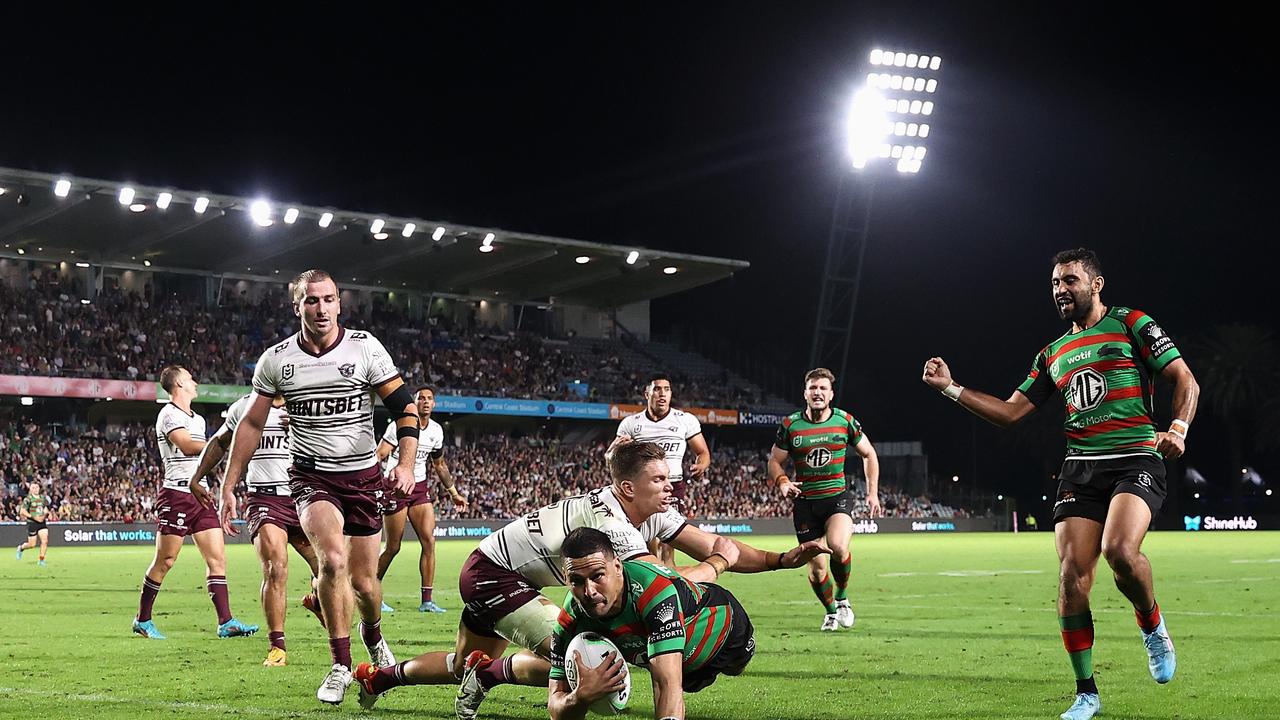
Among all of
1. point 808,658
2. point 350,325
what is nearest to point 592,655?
point 808,658

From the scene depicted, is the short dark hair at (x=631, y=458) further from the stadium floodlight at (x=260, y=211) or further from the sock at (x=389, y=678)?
the stadium floodlight at (x=260, y=211)

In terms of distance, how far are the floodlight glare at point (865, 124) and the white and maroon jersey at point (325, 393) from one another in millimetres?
46288

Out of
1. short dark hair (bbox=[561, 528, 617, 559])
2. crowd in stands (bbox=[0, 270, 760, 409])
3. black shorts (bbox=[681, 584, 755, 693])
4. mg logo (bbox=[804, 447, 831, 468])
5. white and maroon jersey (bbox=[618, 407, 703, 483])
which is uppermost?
crowd in stands (bbox=[0, 270, 760, 409])

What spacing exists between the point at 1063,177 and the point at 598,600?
58.7m

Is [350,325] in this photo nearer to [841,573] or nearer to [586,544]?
[841,573]

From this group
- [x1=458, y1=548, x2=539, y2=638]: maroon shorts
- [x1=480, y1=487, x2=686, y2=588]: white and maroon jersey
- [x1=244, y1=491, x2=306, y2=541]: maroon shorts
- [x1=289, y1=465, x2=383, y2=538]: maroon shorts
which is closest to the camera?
[x1=480, y1=487, x2=686, y2=588]: white and maroon jersey

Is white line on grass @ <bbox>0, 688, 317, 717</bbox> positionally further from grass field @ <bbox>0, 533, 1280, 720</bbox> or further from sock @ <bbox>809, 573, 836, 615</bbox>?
sock @ <bbox>809, 573, 836, 615</bbox>

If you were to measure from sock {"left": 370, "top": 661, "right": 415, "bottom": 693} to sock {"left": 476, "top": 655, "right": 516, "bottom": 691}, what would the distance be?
568 millimetres

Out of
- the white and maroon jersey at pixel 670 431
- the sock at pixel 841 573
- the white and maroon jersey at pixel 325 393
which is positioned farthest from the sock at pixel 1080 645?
the white and maroon jersey at pixel 670 431

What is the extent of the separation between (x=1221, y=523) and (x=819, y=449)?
2158 inches

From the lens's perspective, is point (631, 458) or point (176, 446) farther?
point (176, 446)

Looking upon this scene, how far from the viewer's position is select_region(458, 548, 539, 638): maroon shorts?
6543mm

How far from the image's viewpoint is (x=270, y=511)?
10328 millimetres

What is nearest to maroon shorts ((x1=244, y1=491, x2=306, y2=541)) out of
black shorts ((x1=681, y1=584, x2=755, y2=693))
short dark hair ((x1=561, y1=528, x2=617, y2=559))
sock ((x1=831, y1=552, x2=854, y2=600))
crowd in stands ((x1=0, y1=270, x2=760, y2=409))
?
sock ((x1=831, y1=552, x2=854, y2=600))
